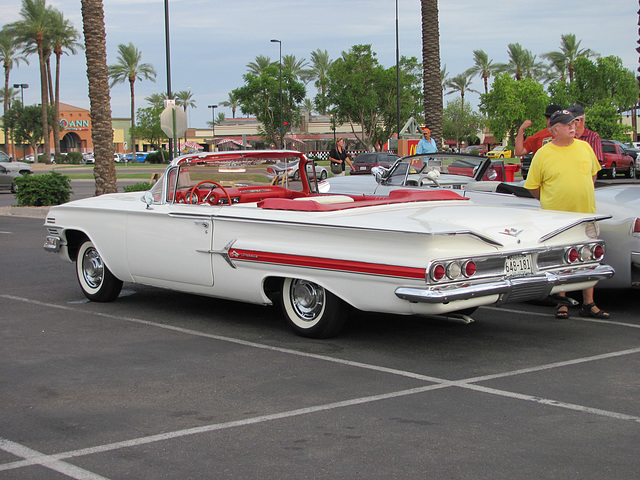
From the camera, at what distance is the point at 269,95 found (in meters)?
68.4

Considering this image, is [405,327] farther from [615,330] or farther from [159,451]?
[159,451]

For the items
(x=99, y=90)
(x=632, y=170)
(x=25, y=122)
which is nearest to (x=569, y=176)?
A: (x=99, y=90)

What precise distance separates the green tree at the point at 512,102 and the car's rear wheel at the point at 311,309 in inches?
2497

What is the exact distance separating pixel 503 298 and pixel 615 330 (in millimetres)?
1484

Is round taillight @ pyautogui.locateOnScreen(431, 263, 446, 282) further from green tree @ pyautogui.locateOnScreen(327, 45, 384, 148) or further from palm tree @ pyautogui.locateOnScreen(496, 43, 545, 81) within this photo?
palm tree @ pyautogui.locateOnScreen(496, 43, 545, 81)

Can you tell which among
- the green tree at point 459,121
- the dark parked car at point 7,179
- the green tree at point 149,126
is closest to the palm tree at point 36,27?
the green tree at point 149,126

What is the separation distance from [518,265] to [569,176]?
1596 mm

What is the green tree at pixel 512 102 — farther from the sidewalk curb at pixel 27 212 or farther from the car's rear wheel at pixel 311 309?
the car's rear wheel at pixel 311 309

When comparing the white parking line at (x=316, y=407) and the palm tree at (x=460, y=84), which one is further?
the palm tree at (x=460, y=84)

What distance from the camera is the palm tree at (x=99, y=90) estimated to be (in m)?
18.7

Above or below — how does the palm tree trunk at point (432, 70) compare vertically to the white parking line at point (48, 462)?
above

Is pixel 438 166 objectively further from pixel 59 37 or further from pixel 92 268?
pixel 59 37

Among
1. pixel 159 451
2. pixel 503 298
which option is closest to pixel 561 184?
pixel 503 298

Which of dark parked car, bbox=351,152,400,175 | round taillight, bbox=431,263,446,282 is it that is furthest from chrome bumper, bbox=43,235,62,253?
dark parked car, bbox=351,152,400,175
